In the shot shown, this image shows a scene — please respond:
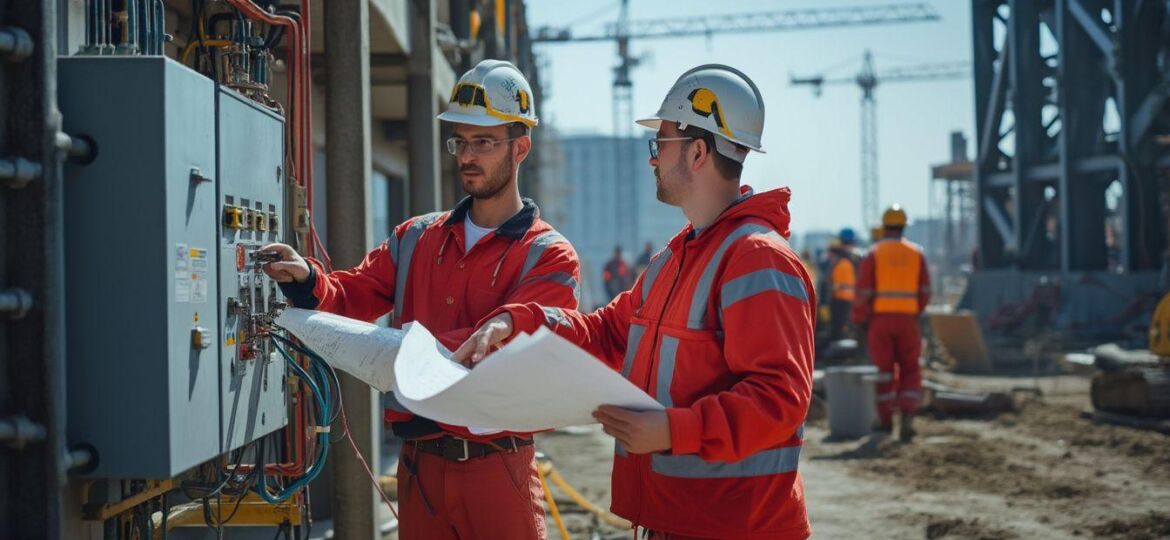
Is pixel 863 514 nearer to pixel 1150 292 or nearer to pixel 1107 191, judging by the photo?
pixel 1150 292

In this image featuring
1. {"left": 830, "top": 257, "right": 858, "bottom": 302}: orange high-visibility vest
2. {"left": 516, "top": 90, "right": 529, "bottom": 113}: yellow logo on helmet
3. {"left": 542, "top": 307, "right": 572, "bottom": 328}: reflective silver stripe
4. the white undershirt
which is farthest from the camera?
{"left": 830, "top": 257, "right": 858, "bottom": 302}: orange high-visibility vest

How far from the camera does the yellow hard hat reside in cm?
1234

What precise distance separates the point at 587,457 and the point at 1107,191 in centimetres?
1940

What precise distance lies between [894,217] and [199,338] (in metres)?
9.97

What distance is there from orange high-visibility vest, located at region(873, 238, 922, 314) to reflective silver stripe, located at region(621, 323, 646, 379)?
8.54 meters

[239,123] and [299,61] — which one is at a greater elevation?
[299,61]

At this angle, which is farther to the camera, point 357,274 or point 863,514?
point 863,514

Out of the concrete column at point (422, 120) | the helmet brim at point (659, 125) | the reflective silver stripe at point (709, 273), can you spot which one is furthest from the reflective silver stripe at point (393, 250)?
the concrete column at point (422, 120)

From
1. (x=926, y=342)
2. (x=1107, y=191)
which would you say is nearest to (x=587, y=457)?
(x=926, y=342)

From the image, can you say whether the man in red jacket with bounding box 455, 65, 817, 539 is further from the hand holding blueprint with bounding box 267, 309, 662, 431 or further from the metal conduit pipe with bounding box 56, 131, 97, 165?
the metal conduit pipe with bounding box 56, 131, 97, 165

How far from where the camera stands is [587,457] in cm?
1149

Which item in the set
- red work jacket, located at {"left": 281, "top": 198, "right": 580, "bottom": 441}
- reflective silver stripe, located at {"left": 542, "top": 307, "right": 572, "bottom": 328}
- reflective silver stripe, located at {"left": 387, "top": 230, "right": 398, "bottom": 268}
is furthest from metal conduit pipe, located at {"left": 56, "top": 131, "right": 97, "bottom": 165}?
reflective silver stripe, located at {"left": 387, "top": 230, "right": 398, "bottom": 268}

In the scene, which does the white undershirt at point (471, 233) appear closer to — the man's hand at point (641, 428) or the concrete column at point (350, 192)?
the man's hand at point (641, 428)

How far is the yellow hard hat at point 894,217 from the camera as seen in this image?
12.3 meters
